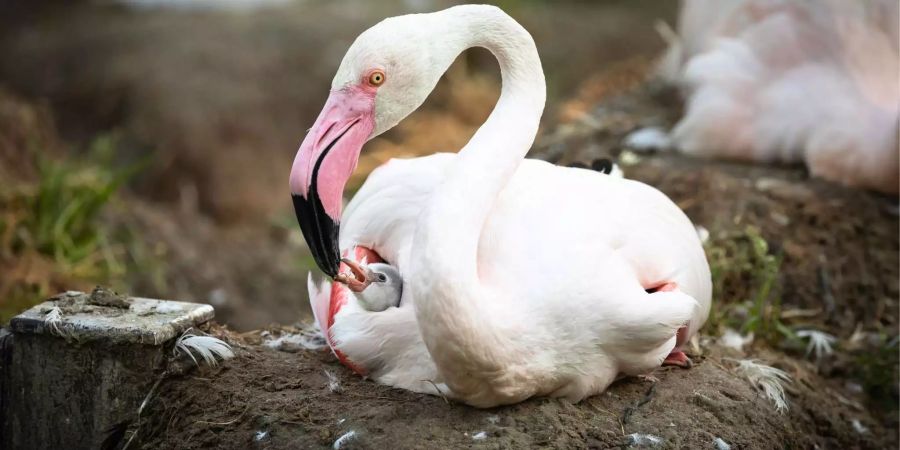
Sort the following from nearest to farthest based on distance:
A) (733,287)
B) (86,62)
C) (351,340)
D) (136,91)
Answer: (351,340), (733,287), (136,91), (86,62)

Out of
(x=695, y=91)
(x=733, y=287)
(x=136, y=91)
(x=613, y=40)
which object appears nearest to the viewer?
(x=733, y=287)

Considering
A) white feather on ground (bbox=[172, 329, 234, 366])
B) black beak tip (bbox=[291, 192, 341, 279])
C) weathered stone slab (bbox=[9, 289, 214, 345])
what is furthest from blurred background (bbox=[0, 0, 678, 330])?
black beak tip (bbox=[291, 192, 341, 279])

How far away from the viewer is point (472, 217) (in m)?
2.58

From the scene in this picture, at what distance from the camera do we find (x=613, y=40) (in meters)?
9.91

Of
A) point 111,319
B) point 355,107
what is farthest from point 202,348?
point 355,107

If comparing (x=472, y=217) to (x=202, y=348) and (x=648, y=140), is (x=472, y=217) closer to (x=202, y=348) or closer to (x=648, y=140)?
(x=202, y=348)

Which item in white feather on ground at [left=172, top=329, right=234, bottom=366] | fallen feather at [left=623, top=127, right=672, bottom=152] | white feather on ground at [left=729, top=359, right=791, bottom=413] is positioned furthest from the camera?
fallen feather at [left=623, top=127, right=672, bottom=152]

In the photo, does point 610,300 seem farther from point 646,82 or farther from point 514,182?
point 646,82

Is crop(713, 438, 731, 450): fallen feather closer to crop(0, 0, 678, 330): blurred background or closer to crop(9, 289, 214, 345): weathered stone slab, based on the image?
crop(9, 289, 214, 345): weathered stone slab

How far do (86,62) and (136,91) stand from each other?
2.83ft

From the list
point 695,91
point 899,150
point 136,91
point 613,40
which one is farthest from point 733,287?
point 613,40

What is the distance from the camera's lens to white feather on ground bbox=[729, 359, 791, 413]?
10.4 feet

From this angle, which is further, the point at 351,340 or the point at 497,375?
the point at 351,340

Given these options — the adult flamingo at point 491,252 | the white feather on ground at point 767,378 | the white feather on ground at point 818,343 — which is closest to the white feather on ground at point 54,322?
the adult flamingo at point 491,252
